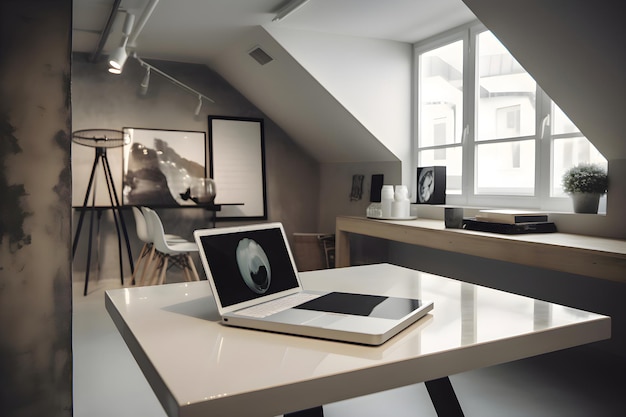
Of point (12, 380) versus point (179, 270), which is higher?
point (12, 380)

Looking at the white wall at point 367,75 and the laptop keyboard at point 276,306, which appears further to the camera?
the white wall at point 367,75

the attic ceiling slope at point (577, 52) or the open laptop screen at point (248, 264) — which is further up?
the attic ceiling slope at point (577, 52)

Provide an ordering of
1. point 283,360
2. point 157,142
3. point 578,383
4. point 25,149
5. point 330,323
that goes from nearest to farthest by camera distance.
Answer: point 25,149
point 283,360
point 330,323
point 578,383
point 157,142

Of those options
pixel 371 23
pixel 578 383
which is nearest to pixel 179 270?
pixel 371 23

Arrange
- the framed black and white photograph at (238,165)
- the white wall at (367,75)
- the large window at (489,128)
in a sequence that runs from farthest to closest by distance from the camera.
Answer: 1. the framed black and white photograph at (238,165)
2. the white wall at (367,75)
3. the large window at (489,128)

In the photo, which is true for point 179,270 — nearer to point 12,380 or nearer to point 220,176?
point 220,176

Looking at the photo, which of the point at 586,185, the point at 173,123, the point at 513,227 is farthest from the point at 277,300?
the point at 173,123

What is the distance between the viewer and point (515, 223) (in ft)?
10.3

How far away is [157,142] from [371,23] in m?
2.72

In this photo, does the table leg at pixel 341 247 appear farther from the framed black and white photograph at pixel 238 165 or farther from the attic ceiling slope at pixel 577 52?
the attic ceiling slope at pixel 577 52

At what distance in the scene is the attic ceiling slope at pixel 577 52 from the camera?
234 cm

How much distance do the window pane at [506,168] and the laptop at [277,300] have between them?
9.87 feet

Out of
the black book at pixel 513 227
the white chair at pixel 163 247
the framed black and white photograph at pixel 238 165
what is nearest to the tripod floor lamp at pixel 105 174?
the white chair at pixel 163 247

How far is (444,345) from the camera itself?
3.17ft
